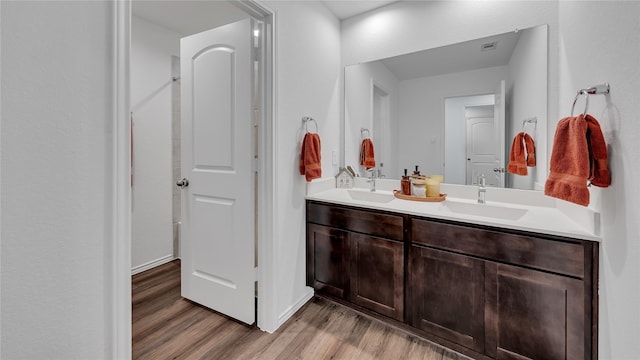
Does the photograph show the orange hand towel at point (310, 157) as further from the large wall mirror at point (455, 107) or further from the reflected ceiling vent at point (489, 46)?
the reflected ceiling vent at point (489, 46)

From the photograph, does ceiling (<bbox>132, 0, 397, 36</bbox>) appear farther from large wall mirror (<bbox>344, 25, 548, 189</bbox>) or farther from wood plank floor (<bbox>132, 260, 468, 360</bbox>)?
wood plank floor (<bbox>132, 260, 468, 360</bbox>)

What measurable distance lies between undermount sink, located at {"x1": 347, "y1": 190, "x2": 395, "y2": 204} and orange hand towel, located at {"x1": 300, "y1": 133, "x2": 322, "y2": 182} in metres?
0.44

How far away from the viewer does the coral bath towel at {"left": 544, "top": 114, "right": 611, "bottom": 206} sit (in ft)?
3.53

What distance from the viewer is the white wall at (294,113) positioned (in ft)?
6.00

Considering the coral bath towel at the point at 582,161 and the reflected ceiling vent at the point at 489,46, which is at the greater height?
the reflected ceiling vent at the point at 489,46

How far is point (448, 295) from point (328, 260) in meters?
0.81

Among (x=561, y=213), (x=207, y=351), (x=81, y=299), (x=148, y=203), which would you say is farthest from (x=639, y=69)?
(x=148, y=203)

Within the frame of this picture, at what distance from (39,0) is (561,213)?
7.88 feet

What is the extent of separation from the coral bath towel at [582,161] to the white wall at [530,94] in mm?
614

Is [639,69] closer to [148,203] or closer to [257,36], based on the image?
[257,36]

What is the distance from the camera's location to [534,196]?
171 centimetres

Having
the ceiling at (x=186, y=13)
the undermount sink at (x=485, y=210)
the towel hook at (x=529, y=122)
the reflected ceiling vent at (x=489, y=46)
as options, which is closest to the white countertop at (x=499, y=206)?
the undermount sink at (x=485, y=210)

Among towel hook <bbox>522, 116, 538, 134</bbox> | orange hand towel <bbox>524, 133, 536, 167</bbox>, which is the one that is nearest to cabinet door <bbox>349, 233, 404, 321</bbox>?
orange hand towel <bbox>524, 133, 536, 167</bbox>

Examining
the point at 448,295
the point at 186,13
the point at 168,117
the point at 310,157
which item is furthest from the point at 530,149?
the point at 168,117
